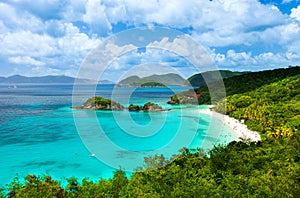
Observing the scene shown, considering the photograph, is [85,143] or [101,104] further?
[101,104]

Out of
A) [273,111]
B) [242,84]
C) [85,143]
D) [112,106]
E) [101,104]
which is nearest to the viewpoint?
[85,143]

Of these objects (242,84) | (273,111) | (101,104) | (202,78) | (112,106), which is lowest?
(273,111)

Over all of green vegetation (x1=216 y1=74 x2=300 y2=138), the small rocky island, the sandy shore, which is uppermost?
the small rocky island

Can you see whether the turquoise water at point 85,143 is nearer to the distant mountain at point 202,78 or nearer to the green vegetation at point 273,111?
the green vegetation at point 273,111

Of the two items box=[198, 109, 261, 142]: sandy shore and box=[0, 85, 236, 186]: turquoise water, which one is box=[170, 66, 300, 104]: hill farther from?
box=[198, 109, 261, 142]: sandy shore

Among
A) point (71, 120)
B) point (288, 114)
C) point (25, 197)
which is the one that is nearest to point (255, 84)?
point (288, 114)

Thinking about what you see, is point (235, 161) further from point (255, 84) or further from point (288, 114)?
point (255, 84)

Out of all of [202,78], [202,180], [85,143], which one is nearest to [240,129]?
[85,143]

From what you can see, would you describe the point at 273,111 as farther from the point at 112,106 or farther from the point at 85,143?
the point at 112,106

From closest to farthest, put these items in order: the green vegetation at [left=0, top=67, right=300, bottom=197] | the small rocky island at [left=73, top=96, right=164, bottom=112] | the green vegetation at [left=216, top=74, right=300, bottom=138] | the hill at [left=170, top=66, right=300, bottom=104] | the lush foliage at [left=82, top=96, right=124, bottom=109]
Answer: the green vegetation at [left=0, top=67, right=300, bottom=197] < the green vegetation at [left=216, top=74, right=300, bottom=138] < the small rocky island at [left=73, top=96, right=164, bottom=112] < the lush foliage at [left=82, top=96, right=124, bottom=109] < the hill at [left=170, top=66, right=300, bottom=104]

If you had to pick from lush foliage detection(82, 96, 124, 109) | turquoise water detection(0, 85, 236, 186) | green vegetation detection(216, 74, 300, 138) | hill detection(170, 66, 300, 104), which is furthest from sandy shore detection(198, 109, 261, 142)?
lush foliage detection(82, 96, 124, 109)

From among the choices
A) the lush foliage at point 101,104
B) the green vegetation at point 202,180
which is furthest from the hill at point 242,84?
the green vegetation at point 202,180
